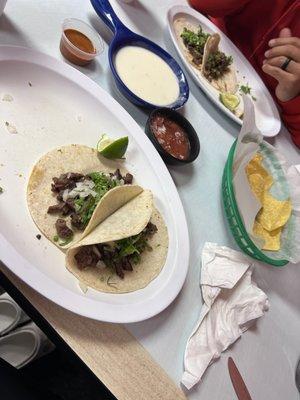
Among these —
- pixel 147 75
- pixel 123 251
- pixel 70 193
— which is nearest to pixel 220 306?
pixel 123 251

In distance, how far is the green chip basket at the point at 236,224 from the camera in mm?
1523

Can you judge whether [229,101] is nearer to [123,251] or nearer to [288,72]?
[288,72]

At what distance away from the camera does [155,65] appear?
5.98 feet

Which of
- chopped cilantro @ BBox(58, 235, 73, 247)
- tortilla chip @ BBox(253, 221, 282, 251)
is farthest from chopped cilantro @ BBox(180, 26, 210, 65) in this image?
chopped cilantro @ BBox(58, 235, 73, 247)

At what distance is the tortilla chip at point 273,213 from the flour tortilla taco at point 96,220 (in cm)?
42

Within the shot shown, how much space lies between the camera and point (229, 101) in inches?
76.0

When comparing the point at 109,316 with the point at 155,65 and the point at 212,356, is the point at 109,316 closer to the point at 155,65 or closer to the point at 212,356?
the point at 212,356

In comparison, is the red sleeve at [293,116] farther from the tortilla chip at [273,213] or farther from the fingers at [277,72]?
the tortilla chip at [273,213]

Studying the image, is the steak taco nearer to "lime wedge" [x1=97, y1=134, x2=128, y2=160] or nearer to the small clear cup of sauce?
"lime wedge" [x1=97, y1=134, x2=128, y2=160]

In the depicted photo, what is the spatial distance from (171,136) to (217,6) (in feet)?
2.99

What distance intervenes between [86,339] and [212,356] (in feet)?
1.25

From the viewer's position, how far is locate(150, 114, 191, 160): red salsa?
5.25 ft

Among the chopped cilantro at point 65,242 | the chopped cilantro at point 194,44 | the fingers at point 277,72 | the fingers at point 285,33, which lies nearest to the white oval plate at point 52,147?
the chopped cilantro at point 65,242

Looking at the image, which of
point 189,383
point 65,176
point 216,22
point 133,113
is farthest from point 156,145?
point 216,22
